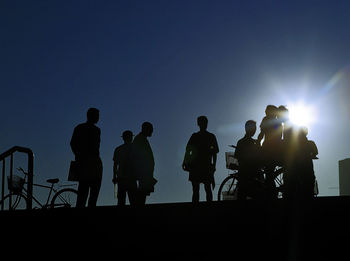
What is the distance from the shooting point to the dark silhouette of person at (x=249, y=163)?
388 inches

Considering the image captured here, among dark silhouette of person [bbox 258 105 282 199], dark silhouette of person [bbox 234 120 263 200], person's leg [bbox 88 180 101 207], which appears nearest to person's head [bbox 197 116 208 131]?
dark silhouette of person [bbox 234 120 263 200]

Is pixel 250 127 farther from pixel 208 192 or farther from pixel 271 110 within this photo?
pixel 208 192

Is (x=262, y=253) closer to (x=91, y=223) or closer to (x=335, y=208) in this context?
(x=335, y=208)

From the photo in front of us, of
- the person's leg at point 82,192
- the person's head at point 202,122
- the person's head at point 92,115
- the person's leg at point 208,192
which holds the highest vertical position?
the person's head at point 202,122

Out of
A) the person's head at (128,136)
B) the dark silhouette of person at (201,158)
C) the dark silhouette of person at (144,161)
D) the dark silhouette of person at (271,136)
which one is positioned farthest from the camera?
the person's head at (128,136)

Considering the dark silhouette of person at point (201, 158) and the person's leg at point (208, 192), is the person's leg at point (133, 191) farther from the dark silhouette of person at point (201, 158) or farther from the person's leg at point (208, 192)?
the person's leg at point (208, 192)

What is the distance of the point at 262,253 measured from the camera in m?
5.59

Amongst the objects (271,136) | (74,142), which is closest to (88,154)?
(74,142)

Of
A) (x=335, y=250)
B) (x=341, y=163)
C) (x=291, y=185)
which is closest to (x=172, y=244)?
(x=335, y=250)

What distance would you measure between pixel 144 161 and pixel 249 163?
73.3 inches

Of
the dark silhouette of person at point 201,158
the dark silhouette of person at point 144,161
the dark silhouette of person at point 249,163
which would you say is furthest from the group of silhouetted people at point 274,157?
the dark silhouette of person at point 144,161

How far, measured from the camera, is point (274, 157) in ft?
31.4

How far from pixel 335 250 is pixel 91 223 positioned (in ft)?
8.12

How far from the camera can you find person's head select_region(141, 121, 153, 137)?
9961mm
